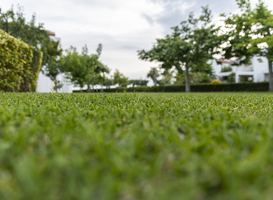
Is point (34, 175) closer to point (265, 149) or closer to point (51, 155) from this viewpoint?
point (51, 155)

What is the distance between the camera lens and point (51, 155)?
2.73 ft

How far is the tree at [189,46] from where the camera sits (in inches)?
658

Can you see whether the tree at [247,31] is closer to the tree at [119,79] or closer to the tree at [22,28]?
the tree at [22,28]

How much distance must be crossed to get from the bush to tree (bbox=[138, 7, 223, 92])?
13.1 metres

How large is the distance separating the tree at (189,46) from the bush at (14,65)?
514 inches

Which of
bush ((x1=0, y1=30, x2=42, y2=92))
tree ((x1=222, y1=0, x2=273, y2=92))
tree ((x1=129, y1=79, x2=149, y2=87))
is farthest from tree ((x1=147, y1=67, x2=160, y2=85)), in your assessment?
bush ((x1=0, y1=30, x2=42, y2=92))

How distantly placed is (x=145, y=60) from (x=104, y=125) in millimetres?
21021

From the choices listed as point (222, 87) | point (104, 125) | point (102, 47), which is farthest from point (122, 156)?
point (102, 47)

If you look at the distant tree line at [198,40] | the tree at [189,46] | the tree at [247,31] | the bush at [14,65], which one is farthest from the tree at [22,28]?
the tree at [247,31]

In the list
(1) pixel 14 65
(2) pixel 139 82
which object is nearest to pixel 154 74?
(2) pixel 139 82

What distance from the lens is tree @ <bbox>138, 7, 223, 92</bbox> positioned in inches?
658

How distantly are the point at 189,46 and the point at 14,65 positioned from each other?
47.7ft

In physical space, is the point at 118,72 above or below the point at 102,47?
below

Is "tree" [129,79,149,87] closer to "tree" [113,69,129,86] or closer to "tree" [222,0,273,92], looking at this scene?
"tree" [113,69,129,86]
